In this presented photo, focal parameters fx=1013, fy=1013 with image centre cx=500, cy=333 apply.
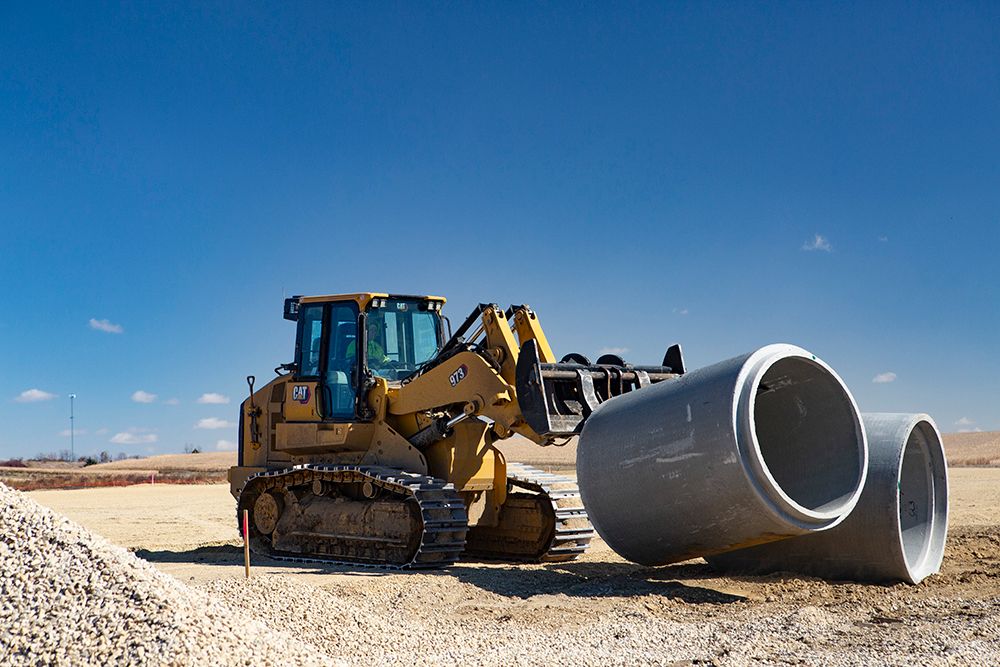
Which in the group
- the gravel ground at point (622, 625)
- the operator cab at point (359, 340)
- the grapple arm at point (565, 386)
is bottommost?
the gravel ground at point (622, 625)

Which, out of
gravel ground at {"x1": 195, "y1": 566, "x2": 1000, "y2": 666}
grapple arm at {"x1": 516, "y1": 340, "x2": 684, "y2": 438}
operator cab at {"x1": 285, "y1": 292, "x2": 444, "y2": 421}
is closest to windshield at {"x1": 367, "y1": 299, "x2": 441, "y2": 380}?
A: operator cab at {"x1": 285, "y1": 292, "x2": 444, "y2": 421}

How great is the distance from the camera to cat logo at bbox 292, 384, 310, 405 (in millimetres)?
14008

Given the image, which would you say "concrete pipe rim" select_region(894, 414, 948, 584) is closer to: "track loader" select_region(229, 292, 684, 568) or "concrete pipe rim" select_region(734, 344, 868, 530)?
"concrete pipe rim" select_region(734, 344, 868, 530)

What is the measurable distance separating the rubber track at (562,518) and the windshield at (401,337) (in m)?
2.03

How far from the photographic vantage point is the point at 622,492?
9.64 m

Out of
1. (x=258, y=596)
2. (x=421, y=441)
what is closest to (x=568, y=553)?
(x=421, y=441)

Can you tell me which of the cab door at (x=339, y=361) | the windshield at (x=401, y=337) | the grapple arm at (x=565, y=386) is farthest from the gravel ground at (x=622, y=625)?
the windshield at (x=401, y=337)

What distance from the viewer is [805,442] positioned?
34.4 ft

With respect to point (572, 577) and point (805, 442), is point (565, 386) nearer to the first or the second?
point (572, 577)

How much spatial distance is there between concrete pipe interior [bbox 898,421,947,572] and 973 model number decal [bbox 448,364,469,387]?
5038 millimetres

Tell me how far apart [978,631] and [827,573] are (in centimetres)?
253

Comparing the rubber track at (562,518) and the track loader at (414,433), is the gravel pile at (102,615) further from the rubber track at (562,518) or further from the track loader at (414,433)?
the rubber track at (562,518)

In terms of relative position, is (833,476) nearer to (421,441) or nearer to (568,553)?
(568,553)

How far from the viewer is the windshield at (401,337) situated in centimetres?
1356
